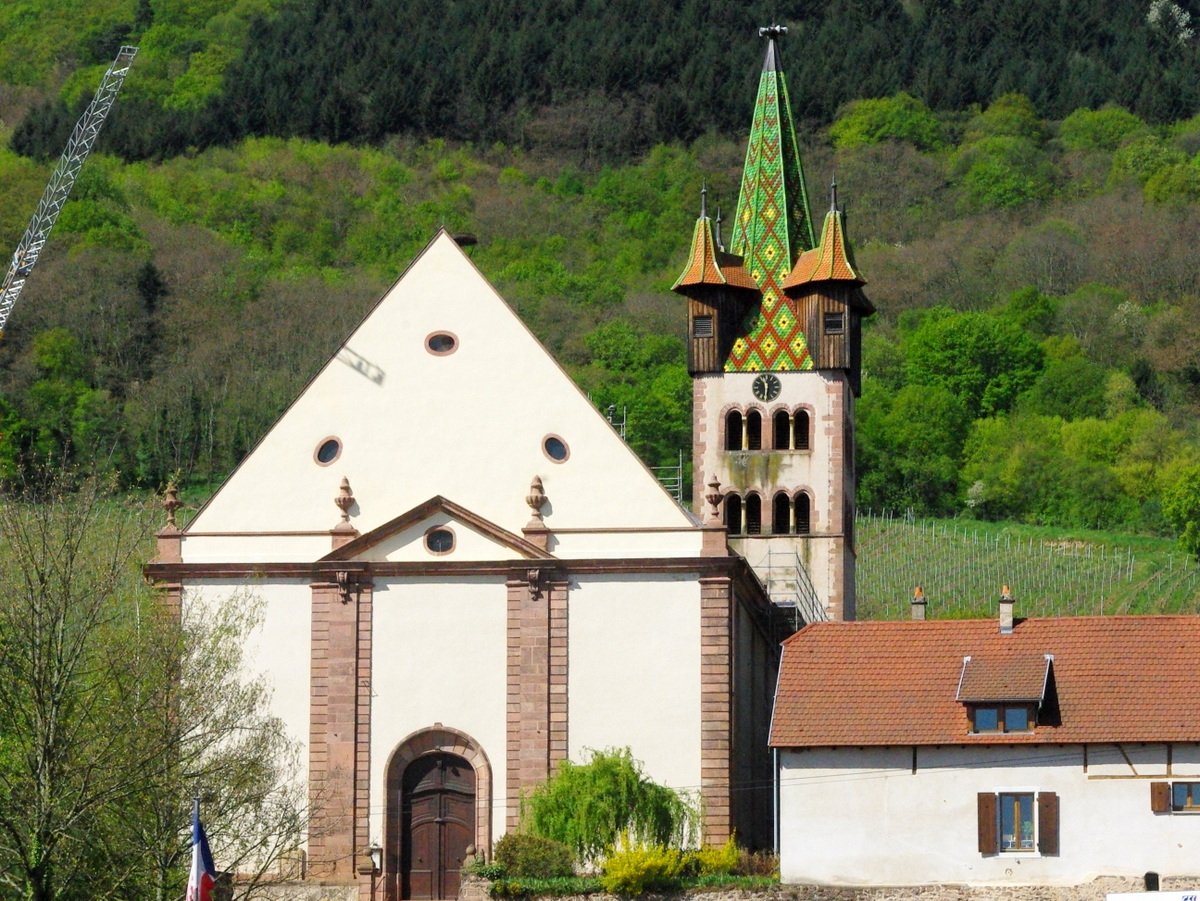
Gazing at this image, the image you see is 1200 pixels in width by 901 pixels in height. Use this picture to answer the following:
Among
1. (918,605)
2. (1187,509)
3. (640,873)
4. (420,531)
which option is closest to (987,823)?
(640,873)

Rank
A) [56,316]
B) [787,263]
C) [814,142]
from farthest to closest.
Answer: [814,142], [56,316], [787,263]

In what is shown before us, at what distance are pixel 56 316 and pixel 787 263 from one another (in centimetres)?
7013

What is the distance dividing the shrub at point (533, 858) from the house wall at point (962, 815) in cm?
424

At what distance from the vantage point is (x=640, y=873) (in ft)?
160

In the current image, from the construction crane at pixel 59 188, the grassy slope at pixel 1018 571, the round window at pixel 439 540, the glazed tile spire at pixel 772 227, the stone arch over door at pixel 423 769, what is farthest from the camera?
the construction crane at pixel 59 188

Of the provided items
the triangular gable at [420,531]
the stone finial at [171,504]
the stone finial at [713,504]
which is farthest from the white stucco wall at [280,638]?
the stone finial at [713,504]

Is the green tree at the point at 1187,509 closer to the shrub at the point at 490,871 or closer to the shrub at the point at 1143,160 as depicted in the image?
the shrub at the point at 1143,160

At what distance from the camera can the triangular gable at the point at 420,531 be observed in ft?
178

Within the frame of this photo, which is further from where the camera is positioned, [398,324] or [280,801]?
[398,324]

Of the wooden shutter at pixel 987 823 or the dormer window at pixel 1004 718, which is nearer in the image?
the wooden shutter at pixel 987 823

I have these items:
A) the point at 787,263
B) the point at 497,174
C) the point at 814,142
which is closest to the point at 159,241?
the point at 497,174

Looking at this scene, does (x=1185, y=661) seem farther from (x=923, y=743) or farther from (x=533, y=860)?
(x=533, y=860)

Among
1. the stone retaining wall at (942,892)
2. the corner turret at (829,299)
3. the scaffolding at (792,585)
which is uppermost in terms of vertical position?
the corner turret at (829,299)

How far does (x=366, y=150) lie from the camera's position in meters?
176
